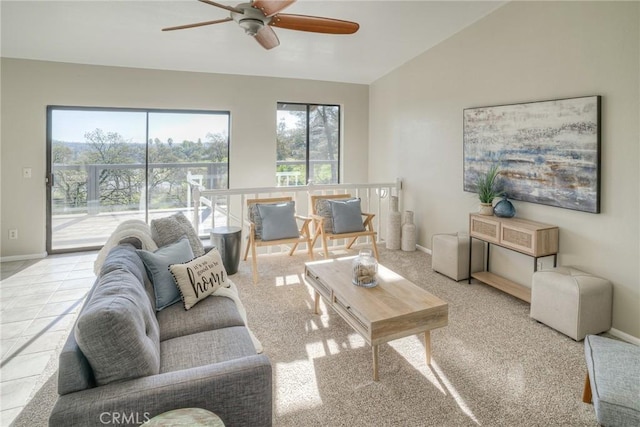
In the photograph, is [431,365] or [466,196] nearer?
[431,365]

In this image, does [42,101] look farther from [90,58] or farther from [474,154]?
[474,154]

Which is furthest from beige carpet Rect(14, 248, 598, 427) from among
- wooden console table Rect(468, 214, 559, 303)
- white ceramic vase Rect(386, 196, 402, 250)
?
white ceramic vase Rect(386, 196, 402, 250)

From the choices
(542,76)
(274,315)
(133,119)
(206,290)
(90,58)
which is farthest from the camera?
(133,119)

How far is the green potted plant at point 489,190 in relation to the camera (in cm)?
362

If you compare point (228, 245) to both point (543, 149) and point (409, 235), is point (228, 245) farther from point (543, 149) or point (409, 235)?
point (543, 149)

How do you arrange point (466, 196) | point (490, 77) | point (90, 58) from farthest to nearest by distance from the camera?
1. point (90, 58)
2. point (466, 196)
3. point (490, 77)

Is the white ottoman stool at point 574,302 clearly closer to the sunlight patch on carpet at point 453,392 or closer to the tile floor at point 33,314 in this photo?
the sunlight patch on carpet at point 453,392

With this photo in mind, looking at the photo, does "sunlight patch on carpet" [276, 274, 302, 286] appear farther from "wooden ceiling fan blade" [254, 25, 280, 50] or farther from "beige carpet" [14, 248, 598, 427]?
"wooden ceiling fan blade" [254, 25, 280, 50]

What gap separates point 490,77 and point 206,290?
357 cm

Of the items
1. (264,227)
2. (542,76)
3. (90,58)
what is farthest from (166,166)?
(542,76)

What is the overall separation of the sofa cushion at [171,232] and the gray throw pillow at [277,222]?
1326mm

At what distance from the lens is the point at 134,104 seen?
5.02m

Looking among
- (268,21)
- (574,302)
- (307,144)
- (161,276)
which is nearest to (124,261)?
(161,276)

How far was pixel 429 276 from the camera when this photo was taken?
13.0 feet
